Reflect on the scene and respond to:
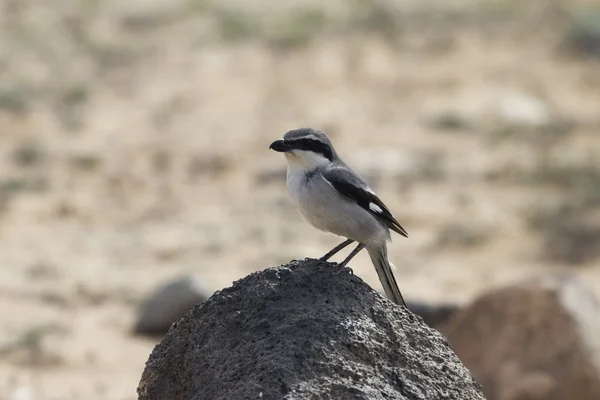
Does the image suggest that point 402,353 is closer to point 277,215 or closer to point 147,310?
point 147,310

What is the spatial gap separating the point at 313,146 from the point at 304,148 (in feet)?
0.18

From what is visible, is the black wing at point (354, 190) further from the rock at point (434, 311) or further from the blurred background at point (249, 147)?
the rock at point (434, 311)

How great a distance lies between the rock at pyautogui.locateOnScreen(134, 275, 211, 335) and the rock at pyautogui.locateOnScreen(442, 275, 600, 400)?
3151 millimetres

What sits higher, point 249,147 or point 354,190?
point 249,147

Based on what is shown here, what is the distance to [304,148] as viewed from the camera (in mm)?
6684

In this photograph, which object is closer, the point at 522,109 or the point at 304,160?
the point at 304,160

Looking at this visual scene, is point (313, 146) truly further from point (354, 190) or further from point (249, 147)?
point (249, 147)

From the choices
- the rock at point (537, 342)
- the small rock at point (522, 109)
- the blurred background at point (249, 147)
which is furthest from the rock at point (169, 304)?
the small rock at point (522, 109)

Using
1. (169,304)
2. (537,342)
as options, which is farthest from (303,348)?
(169,304)

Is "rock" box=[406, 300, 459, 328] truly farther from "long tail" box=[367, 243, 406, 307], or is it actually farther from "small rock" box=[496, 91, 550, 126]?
"small rock" box=[496, 91, 550, 126]

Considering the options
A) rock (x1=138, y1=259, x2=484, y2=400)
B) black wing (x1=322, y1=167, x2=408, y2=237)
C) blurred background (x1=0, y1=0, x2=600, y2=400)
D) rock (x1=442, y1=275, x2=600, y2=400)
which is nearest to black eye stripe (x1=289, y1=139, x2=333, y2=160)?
black wing (x1=322, y1=167, x2=408, y2=237)

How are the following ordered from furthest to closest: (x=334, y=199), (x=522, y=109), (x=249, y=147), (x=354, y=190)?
1. (x=522, y=109)
2. (x=249, y=147)
3. (x=354, y=190)
4. (x=334, y=199)

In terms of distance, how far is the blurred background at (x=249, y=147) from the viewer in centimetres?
1395

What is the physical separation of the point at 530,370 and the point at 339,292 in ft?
15.9
